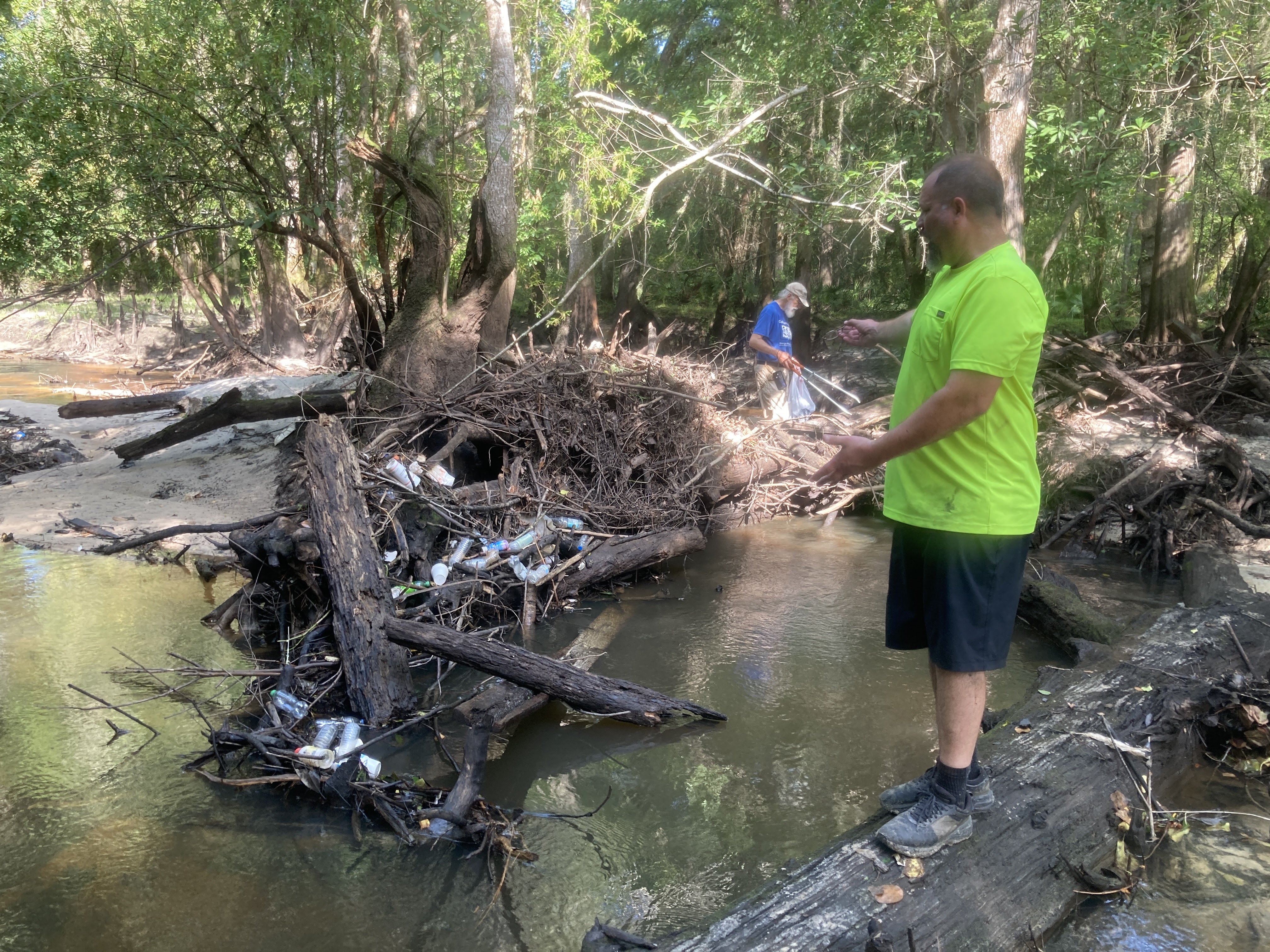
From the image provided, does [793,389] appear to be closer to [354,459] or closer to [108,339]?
[354,459]

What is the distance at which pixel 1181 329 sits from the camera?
40.1 ft

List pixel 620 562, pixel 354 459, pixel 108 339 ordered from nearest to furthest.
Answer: pixel 354 459 → pixel 620 562 → pixel 108 339

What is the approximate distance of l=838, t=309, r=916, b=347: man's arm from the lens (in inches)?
130

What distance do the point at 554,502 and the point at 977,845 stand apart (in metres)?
4.73

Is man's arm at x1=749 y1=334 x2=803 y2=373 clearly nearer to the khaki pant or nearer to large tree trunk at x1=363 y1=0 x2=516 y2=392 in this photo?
the khaki pant

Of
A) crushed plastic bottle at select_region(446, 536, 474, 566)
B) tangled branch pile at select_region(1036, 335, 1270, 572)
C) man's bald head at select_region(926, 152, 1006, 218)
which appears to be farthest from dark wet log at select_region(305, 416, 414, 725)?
tangled branch pile at select_region(1036, 335, 1270, 572)

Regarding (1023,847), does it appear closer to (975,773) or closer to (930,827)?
(975,773)

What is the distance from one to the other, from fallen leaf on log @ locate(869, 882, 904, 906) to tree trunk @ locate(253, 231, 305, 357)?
20.2 meters

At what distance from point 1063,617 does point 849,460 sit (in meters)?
3.52

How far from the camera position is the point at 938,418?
2432mm

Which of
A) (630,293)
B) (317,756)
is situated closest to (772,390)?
(317,756)

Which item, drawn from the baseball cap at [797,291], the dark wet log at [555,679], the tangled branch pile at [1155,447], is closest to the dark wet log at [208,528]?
the dark wet log at [555,679]

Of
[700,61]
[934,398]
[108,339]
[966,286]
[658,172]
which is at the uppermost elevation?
[700,61]

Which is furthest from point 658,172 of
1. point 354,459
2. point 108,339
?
point 108,339
